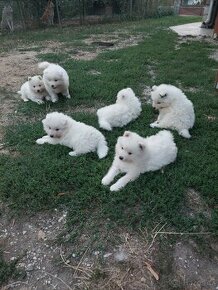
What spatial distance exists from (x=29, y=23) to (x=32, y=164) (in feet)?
42.4

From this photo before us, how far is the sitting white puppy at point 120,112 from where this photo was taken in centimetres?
480

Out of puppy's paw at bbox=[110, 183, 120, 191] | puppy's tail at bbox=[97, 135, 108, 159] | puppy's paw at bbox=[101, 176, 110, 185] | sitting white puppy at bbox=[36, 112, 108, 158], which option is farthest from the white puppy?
puppy's paw at bbox=[110, 183, 120, 191]

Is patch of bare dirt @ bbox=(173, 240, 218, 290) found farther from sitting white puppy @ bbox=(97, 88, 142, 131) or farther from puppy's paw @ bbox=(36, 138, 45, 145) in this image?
puppy's paw @ bbox=(36, 138, 45, 145)

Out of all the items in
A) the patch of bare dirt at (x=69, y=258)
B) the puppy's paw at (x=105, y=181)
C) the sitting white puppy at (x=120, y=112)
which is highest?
the sitting white puppy at (x=120, y=112)

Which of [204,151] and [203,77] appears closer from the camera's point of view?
[204,151]

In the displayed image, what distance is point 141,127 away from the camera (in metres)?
4.93

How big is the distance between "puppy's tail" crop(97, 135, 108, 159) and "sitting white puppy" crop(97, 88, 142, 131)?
527 mm

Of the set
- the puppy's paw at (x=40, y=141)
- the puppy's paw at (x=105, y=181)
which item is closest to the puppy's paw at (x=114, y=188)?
the puppy's paw at (x=105, y=181)

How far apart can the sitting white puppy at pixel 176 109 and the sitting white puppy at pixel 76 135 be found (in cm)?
118

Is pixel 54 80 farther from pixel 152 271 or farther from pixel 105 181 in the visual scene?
pixel 152 271

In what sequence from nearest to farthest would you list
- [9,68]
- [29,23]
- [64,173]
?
[64,173]
[9,68]
[29,23]

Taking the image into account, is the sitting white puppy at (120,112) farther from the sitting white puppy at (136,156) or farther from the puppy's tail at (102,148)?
the sitting white puppy at (136,156)

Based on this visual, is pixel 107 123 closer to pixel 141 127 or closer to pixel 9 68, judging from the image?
pixel 141 127

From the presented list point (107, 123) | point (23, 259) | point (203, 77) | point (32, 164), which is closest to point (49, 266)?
point (23, 259)
